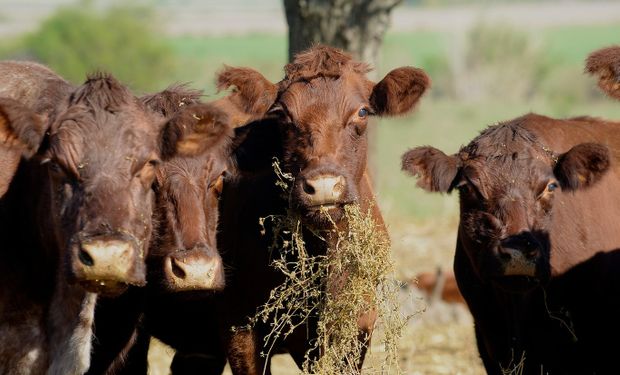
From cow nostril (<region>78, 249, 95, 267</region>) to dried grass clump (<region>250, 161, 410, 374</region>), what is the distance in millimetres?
1512

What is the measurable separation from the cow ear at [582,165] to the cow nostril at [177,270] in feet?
8.82

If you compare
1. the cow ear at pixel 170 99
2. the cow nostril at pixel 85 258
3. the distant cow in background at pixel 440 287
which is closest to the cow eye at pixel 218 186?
the cow ear at pixel 170 99

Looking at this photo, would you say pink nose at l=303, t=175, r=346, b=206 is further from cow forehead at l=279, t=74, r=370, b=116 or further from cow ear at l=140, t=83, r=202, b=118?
cow ear at l=140, t=83, r=202, b=118

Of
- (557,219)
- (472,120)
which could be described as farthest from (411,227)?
(472,120)

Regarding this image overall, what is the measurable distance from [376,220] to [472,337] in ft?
14.7

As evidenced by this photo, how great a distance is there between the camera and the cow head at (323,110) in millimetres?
6707

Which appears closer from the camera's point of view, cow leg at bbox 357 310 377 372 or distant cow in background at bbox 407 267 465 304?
cow leg at bbox 357 310 377 372

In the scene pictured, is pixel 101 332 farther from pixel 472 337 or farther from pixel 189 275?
pixel 472 337

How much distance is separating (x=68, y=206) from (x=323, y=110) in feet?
6.80

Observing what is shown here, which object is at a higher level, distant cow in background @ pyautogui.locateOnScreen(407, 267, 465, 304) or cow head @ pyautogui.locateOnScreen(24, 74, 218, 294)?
cow head @ pyautogui.locateOnScreen(24, 74, 218, 294)

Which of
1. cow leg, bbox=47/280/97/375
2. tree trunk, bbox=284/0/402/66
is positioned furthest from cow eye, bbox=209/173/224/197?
tree trunk, bbox=284/0/402/66

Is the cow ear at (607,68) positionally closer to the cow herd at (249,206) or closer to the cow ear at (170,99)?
the cow herd at (249,206)

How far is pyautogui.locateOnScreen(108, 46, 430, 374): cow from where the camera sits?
6.96 metres

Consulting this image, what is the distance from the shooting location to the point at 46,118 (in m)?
5.99
